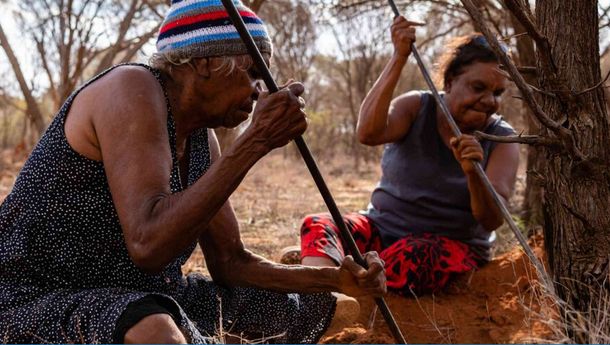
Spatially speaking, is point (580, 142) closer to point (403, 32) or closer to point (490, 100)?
point (403, 32)

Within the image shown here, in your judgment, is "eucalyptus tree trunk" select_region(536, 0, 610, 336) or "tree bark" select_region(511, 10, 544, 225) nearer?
"eucalyptus tree trunk" select_region(536, 0, 610, 336)

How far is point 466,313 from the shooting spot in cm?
370

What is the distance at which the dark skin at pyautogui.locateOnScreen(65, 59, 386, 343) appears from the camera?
2068 mm

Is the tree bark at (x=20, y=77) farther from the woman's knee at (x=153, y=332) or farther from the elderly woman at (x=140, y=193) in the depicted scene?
the woman's knee at (x=153, y=332)

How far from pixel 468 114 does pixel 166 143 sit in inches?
68.0

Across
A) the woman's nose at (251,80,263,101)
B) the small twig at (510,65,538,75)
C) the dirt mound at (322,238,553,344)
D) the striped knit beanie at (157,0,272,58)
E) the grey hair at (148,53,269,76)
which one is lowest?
the dirt mound at (322,238,553,344)

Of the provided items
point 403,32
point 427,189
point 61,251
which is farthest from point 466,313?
point 61,251

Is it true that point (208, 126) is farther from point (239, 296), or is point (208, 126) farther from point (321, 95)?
point (321, 95)

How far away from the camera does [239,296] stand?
2783 mm

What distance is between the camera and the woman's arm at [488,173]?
2.89 metres

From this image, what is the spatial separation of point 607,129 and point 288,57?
43.0ft

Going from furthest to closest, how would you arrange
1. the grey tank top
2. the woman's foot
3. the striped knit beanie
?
1. the woman's foot
2. the grey tank top
3. the striped knit beanie

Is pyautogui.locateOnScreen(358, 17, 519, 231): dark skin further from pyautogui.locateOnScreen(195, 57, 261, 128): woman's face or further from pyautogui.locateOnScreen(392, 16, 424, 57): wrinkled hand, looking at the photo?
pyautogui.locateOnScreen(195, 57, 261, 128): woman's face

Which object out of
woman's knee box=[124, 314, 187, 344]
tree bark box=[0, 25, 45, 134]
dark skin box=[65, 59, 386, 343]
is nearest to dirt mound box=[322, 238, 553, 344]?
dark skin box=[65, 59, 386, 343]
